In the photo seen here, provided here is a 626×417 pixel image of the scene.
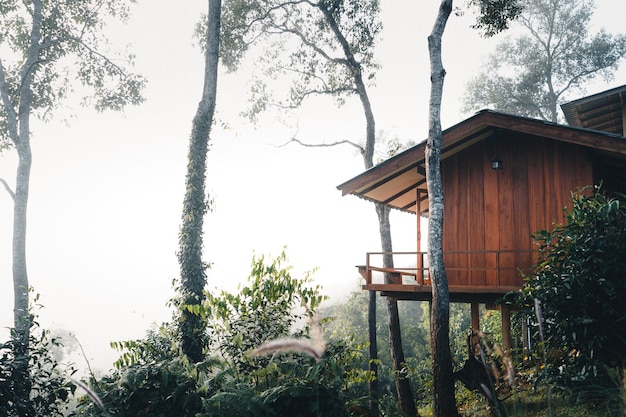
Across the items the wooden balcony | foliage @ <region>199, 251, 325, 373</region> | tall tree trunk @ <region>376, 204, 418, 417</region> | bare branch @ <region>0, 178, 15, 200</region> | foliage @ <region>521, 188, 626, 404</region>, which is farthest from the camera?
bare branch @ <region>0, 178, 15, 200</region>

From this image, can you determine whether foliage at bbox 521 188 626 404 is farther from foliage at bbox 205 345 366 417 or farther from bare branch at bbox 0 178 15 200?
bare branch at bbox 0 178 15 200

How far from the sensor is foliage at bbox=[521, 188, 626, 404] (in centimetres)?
516

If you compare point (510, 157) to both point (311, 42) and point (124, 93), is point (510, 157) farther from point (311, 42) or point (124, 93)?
point (124, 93)

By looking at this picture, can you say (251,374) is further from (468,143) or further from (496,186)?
(468,143)

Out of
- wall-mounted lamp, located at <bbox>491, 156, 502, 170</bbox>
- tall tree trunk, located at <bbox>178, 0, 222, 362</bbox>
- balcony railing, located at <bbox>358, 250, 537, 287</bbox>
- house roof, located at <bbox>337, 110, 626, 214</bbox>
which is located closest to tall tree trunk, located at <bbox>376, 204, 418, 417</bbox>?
balcony railing, located at <bbox>358, 250, 537, 287</bbox>

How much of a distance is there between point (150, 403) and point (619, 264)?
5.25 meters

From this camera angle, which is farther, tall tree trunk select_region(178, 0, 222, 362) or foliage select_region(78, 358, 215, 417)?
tall tree trunk select_region(178, 0, 222, 362)

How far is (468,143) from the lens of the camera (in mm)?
11719

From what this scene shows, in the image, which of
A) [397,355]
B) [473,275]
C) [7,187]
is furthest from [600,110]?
[7,187]

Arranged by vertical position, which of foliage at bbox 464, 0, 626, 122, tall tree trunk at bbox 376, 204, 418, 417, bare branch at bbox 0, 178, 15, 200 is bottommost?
tall tree trunk at bbox 376, 204, 418, 417

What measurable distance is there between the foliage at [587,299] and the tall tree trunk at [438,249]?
101 inches

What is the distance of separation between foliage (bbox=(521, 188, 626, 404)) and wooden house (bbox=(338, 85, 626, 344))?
4.40m

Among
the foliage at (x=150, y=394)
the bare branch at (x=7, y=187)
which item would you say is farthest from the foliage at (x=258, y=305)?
the bare branch at (x=7, y=187)

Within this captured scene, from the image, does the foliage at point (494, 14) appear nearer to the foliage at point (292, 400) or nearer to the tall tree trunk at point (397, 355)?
the tall tree trunk at point (397, 355)
